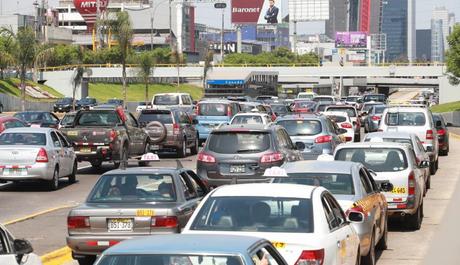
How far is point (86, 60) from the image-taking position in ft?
440

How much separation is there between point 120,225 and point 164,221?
554mm

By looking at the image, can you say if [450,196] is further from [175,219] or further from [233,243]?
[233,243]

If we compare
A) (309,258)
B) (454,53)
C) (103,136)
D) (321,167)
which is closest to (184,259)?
(309,258)

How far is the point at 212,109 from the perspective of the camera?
40.2 m

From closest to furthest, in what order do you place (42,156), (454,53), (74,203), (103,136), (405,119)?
(74,203)
(42,156)
(103,136)
(405,119)
(454,53)

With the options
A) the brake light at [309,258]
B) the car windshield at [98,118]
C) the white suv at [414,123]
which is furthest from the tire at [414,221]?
the car windshield at [98,118]

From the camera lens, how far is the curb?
44.7 feet

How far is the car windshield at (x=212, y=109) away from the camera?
4006 centimetres

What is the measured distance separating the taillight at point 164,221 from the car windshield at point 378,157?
215 inches

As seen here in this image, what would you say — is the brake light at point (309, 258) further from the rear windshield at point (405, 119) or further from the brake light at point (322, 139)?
the rear windshield at point (405, 119)

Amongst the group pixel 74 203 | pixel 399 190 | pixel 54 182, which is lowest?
pixel 74 203

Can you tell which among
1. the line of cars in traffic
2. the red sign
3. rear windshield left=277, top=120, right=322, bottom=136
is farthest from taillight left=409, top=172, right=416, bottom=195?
the red sign

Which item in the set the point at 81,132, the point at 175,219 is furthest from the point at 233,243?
the point at 81,132

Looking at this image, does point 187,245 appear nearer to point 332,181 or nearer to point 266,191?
point 266,191
